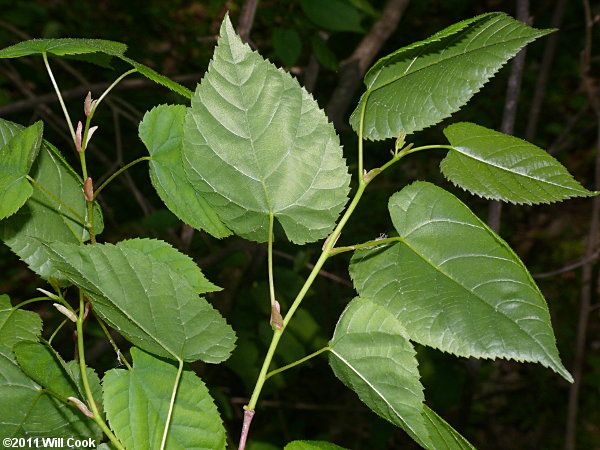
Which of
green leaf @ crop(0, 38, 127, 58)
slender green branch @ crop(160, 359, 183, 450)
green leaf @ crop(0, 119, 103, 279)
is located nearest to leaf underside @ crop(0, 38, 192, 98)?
green leaf @ crop(0, 38, 127, 58)

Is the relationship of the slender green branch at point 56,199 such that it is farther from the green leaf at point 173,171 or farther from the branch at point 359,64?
the branch at point 359,64

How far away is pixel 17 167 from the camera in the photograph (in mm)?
645

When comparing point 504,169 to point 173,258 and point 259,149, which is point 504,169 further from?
point 173,258

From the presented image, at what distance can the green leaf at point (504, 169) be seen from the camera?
25.2 inches

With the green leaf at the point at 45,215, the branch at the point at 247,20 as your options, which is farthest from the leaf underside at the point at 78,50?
the branch at the point at 247,20

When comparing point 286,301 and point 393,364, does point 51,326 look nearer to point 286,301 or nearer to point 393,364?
point 286,301

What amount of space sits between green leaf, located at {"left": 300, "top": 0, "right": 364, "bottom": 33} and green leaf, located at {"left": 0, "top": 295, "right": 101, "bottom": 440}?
5.62 ft

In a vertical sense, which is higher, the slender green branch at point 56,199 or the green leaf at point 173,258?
the slender green branch at point 56,199

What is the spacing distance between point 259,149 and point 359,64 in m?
1.75

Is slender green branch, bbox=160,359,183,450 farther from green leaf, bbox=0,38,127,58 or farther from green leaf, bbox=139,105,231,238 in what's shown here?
green leaf, bbox=0,38,127,58

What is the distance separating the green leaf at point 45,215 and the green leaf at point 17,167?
2.8 inches

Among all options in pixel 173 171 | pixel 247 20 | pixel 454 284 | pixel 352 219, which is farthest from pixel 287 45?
pixel 454 284

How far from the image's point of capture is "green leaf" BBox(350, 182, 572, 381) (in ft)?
1.92

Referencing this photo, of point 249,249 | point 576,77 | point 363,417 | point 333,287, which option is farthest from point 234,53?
point 576,77
